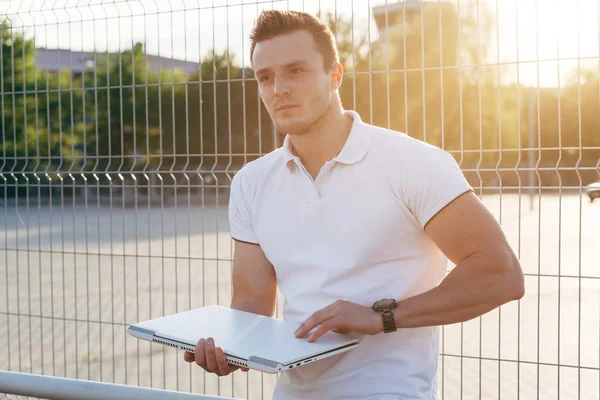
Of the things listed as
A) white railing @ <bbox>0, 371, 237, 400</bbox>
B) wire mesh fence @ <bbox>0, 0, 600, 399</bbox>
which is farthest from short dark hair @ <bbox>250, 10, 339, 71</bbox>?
wire mesh fence @ <bbox>0, 0, 600, 399</bbox>

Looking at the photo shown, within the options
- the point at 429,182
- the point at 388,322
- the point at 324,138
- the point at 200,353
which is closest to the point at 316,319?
the point at 388,322

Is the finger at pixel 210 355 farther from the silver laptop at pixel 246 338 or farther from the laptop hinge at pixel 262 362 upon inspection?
the laptop hinge at pixel 262 362

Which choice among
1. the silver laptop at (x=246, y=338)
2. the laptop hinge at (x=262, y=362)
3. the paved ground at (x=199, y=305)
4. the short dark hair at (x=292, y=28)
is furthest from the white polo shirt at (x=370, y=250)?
the paved ground at (x=199, y=305)

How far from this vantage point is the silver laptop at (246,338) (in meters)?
1.77

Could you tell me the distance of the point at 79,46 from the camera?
16.1 ft

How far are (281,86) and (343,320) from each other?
0.63 meters

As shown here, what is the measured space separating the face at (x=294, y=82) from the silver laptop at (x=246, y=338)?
0.52 meters

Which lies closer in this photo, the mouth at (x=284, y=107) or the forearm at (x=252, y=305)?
the mouth at (x=284, y=107)

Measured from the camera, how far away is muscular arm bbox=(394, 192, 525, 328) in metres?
1.89

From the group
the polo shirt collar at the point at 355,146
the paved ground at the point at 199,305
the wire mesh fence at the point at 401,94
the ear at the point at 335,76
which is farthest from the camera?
the paved ground at the point at 199,305

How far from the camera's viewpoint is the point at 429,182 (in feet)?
6.38

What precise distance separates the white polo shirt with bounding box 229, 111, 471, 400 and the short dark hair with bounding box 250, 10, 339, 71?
22 centimetres

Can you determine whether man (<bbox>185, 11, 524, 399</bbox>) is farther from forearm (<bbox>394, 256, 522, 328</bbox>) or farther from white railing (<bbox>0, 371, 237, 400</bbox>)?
white railing (<bbox>0, 371, 237, 400</bbox>)

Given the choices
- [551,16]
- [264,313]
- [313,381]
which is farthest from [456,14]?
[313,381]
